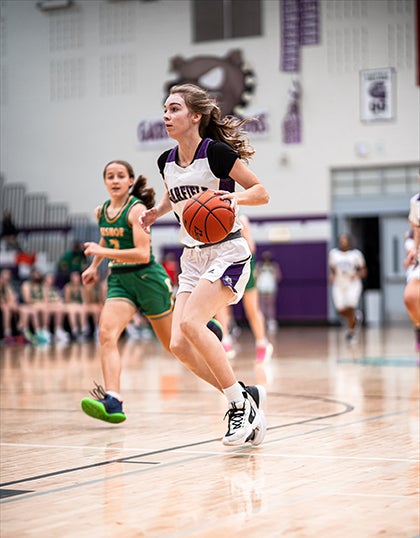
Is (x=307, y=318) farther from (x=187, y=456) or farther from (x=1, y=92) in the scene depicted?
(x=187, y=456)

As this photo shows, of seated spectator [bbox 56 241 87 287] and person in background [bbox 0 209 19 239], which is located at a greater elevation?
person in background [bbox 0 209 19 239]

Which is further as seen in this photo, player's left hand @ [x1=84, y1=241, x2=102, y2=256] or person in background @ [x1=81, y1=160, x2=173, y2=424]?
person in background @ [x1=81, y1=160, x2=173, y2=424]

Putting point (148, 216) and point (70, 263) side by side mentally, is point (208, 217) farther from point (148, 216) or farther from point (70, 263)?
point (70, 263)

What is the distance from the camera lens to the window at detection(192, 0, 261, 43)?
923 inches

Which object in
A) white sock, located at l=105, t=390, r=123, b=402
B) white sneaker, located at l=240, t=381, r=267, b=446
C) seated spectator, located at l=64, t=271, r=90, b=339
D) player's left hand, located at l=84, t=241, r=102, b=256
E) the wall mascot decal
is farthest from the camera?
the wall mascot decal

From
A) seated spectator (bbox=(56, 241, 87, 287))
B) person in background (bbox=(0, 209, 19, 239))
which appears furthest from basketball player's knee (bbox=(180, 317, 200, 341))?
person in background (bbox=(0, 209, 19, 239))

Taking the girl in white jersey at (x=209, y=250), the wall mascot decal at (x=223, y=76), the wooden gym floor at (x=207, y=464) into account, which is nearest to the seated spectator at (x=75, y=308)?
the wall mascot decal at (x=223, y=76)

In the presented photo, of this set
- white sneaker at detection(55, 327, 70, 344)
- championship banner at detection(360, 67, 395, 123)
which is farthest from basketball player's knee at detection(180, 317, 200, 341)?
championship banner at detection(360, 67, 395, 123)

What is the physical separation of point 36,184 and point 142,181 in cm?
1974

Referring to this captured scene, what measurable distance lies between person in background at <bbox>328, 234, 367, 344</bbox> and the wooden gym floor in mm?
5913

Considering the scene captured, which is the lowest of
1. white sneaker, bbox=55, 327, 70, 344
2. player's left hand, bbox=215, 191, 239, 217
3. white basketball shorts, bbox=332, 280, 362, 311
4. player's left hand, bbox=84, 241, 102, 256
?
white sneaker, bbox=55, 327, 70, 344

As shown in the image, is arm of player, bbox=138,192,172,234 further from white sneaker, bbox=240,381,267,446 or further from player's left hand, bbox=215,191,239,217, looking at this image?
white sneaker, bbox=240,381,267,446

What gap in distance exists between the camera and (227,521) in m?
3.40

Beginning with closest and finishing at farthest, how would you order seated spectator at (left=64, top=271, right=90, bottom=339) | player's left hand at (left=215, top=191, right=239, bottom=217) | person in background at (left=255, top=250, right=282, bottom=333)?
player's left hand at (left=215, top=191, right=239, bottom=217)
seated spectator at (left=64, top=271, right=90, bottom=339)
person in background at (left=255, top=250, right=282, bottom=333)
